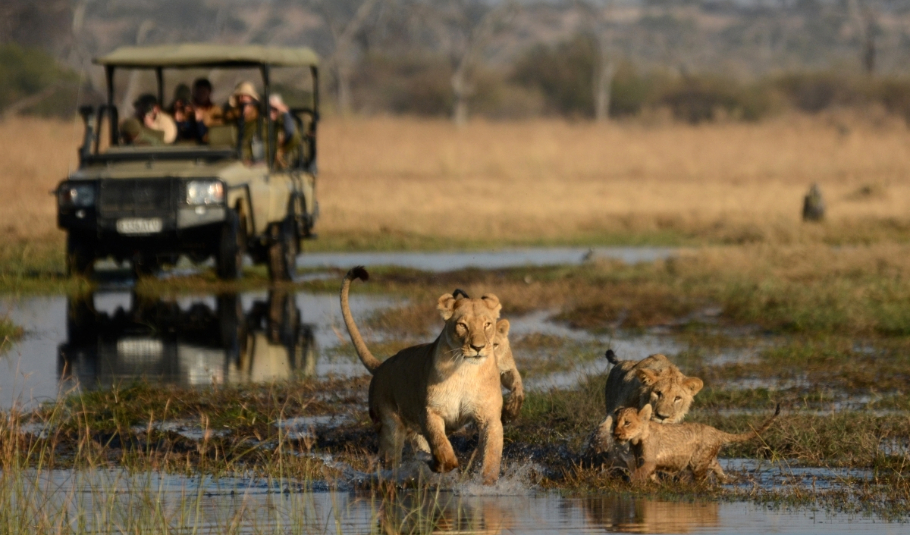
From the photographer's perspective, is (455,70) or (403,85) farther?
(403,85)

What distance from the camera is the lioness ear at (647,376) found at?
6500 mm

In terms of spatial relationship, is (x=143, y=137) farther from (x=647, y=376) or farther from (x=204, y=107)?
(x=647, y=376)

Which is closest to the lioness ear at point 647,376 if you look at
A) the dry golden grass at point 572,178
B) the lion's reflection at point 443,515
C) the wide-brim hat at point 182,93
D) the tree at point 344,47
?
the lion's reflection at point 443,515

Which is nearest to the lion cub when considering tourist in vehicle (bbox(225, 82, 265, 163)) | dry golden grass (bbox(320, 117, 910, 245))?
tourist in vehicle (bbox(225, 82, 265, 163))

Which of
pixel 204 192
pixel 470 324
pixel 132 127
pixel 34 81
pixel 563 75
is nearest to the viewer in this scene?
pixel 470 324

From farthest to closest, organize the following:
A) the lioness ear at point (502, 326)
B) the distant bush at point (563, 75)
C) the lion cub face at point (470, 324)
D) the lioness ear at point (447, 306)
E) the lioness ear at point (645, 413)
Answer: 1. the distant bush at point (563, 75)
2. the lioness ear at point (502, 326)
3. the lioness ear at point (645, 413)
4. the lioness ear at point (447, 306)
5. the lion cub face at point (470, 324)

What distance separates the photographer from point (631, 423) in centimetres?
614

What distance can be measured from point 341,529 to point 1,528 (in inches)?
46.0

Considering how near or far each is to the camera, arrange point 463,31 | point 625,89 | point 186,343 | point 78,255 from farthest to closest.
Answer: point 463,31
point 625,89
point 78,255
point 186,343

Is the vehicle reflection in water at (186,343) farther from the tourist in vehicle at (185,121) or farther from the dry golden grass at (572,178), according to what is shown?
the dry golden grass at (572,178)

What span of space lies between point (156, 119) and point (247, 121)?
89 cm

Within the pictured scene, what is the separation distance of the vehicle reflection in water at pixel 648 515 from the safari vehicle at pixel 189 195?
7840 millimetres

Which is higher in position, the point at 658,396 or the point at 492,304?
the point at 492,304

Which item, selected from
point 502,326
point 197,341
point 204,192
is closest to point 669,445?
point 502,326
